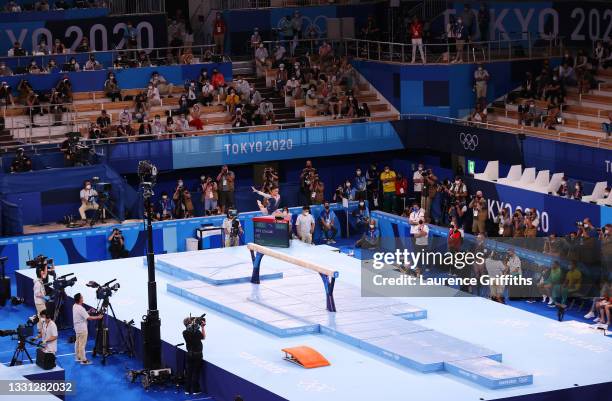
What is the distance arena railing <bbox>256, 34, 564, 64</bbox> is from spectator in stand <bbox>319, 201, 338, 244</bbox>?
7.29m

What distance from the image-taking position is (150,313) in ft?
88.5

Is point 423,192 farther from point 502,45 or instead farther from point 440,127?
point 502,45

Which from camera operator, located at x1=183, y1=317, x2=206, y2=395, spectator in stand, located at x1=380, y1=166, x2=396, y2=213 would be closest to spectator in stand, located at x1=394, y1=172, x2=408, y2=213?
spectator in stand, located at x1=380, y1=166, x2=396, y2=213

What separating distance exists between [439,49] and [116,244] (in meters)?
15.3

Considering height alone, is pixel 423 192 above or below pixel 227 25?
below

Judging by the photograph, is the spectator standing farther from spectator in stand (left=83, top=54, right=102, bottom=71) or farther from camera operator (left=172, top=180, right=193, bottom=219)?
spectator in stand (left=83, top=54, right=102, bottom=71)

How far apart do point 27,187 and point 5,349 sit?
8.54m

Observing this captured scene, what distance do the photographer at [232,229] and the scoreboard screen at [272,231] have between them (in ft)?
1.63

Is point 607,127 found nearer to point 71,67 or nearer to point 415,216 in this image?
point 415,216

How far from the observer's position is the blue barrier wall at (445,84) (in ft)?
145

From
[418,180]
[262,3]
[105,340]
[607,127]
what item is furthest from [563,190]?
[262,3]

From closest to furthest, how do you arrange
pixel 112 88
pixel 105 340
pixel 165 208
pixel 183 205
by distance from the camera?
pixel 105 340
pixel 165 208
pixel 183 205
pixel 112 88

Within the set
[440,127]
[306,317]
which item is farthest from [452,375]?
[440,127]

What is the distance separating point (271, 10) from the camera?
48.9m
